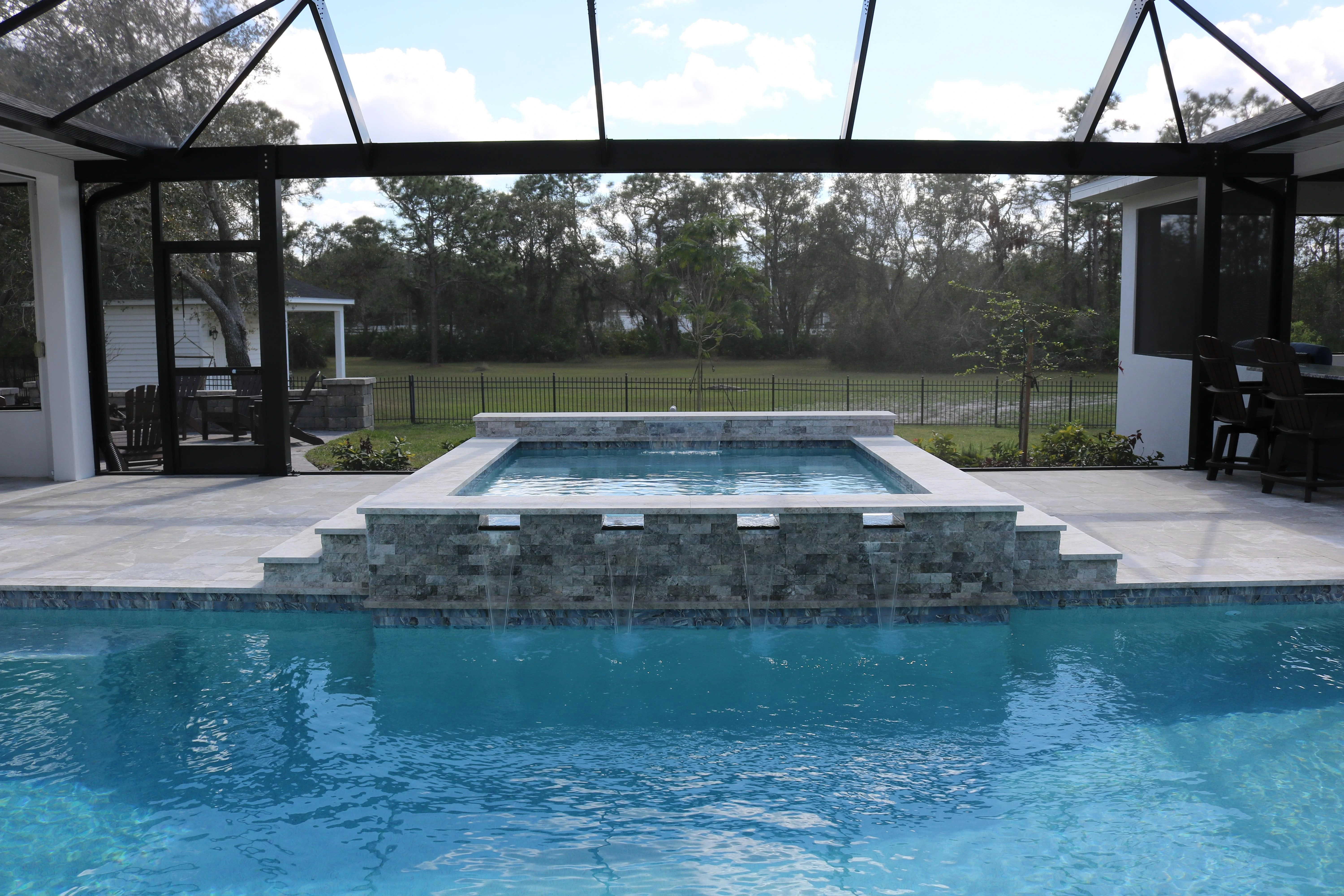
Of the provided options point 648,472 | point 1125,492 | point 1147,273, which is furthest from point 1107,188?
point 648,472

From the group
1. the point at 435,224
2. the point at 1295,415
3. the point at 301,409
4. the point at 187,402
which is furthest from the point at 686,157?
the point at 435,224

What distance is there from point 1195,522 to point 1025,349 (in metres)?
8.86

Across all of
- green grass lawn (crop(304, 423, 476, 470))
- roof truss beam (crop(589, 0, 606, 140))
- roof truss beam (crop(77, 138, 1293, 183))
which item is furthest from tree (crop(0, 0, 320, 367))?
green grass lawn (crop(304, 423, 476, 470))

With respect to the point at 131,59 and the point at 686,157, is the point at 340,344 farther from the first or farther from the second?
the point at 686,157

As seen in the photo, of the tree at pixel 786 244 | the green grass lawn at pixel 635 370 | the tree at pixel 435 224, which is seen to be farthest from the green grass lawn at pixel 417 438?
the tree at pixel 786 244

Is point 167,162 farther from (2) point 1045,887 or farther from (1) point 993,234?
(1) point 993,234

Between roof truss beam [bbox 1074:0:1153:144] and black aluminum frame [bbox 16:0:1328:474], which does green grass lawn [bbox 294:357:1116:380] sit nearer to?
black aluminum frame [bbox 16:0:1328:474]

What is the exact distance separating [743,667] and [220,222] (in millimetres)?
14203

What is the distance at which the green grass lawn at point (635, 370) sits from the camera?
90.0 ft

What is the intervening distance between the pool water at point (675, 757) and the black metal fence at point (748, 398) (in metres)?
12.1

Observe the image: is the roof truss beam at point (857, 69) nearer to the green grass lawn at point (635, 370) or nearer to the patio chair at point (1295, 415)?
the patio chair at point (1295, 415)

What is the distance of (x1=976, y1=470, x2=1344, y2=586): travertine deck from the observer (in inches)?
222

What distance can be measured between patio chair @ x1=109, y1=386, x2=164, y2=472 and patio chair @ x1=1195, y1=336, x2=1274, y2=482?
32.3 feet

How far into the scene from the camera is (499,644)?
523 centimetres
